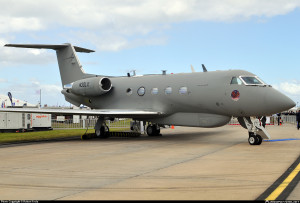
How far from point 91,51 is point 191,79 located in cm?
1212

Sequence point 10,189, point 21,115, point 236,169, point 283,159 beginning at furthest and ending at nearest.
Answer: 1. point 21,115
2. point 283,159
3. point 236,169
4. point 10,189

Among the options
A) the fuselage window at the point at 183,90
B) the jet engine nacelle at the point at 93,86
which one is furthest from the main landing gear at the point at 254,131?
the jet engine nacelle at the point at 93,86

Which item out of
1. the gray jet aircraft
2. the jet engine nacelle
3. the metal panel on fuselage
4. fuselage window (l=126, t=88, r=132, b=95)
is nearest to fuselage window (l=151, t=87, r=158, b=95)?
the gray jet aircraft

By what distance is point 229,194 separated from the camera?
609cm

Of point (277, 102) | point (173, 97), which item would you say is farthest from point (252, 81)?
point (173, 97)

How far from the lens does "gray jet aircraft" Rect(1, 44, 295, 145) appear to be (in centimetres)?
1538

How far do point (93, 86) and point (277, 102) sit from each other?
38.1 feet

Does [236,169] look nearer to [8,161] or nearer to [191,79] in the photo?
[8,161]

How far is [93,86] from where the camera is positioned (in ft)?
72.3

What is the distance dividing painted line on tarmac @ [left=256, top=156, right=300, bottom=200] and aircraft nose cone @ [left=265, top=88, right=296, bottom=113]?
625 cm

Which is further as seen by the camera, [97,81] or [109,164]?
[97,81]

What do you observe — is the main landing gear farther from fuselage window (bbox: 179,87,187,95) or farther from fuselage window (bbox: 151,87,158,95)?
fuselage window (bbox: 151,87,158,95)

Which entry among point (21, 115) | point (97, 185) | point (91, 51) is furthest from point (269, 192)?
point (21, 115)

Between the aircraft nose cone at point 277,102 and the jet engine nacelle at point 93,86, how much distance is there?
10710 millimetres
